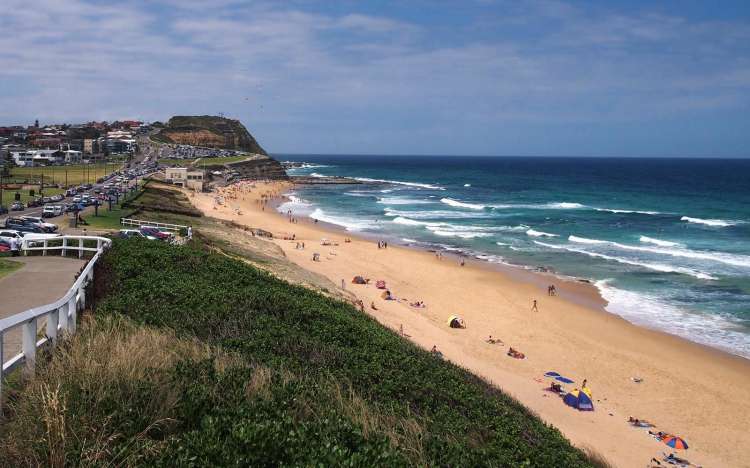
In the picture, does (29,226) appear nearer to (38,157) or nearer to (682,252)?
(682,252)

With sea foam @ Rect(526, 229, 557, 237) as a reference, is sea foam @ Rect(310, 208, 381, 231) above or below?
below

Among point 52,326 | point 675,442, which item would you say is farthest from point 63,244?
point 675,442

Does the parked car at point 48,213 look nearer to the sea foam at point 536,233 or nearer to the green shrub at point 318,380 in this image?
the green shrub at point 318,380

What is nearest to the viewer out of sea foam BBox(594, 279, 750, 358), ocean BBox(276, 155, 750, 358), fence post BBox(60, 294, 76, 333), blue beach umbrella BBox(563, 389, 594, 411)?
fence post BBox(60, 294, 76, 333)

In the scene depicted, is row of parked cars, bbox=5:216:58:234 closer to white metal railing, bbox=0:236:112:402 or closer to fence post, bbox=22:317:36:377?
white metal railing, bbox=0:236:112:402

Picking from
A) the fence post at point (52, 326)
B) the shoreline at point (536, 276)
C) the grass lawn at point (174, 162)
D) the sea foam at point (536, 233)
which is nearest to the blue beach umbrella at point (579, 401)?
the shoreline at point (536, 276)

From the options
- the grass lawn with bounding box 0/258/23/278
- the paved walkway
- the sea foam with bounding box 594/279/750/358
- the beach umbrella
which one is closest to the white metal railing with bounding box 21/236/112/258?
the paved walkway

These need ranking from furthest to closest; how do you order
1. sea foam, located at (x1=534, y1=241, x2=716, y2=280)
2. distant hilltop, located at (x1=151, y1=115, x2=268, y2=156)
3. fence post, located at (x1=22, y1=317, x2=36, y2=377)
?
distant hilltop, located at (x1=151, y1=115, x2=268, y2=156), sea foam, located at (x1=534, y1=241, x2=716, y2=280), fence post, located at (x1=22, y1=317, x2=36, y2=377)
